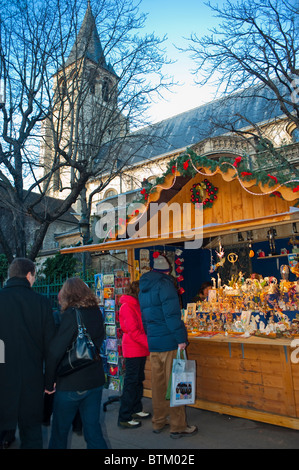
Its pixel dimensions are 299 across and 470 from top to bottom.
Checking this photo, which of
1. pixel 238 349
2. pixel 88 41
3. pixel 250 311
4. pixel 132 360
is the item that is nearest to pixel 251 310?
pixel 250 311

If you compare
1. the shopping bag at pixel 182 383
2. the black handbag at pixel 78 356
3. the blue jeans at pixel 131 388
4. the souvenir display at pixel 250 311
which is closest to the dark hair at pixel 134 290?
the blue jeans at pixel 131 388

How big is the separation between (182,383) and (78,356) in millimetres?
1713

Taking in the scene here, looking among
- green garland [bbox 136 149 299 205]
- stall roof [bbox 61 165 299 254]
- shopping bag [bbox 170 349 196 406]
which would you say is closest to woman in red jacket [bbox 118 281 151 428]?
shopping bag [bbox 170 349 196 406]

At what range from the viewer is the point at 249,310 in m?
5.36

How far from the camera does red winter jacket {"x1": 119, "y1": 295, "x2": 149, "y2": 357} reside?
14.8ft

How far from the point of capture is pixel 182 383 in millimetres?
3928

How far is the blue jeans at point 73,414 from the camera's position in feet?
9.05

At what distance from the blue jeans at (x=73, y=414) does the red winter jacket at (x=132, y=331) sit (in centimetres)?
165

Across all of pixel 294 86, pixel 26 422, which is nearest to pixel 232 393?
pixel 26 422

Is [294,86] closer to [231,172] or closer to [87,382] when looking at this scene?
[231,172]

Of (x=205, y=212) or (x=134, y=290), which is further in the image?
(x=205, y=212)

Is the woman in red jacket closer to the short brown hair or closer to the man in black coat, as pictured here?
the short brown hair

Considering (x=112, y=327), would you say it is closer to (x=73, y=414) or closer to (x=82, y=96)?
(x=73, y=414)
